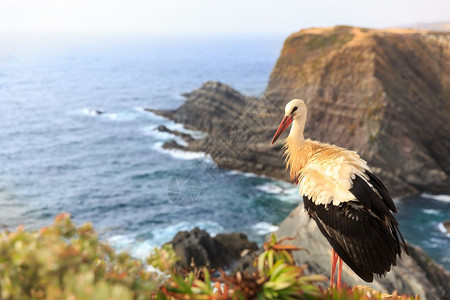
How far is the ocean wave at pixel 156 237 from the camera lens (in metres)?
34.0

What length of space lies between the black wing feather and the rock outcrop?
7517 millimetres

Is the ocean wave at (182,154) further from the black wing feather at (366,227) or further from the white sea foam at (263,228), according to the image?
the black wing feather at (366,227)

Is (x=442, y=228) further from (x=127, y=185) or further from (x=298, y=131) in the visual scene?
(x=127, y=185)

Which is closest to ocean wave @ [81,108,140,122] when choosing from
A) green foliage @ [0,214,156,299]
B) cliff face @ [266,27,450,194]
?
cliff face @ [266,27,450,194]

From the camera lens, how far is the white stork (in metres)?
7.28

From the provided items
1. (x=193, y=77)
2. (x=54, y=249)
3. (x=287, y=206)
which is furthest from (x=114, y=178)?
(x=193, y=77)

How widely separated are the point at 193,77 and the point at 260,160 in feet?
386

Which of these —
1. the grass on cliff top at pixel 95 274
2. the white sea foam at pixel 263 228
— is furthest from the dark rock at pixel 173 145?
the grass on cliff top at pixel 95 274

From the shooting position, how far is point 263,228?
36.9 meters

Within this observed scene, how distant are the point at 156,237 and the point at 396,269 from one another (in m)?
24.5

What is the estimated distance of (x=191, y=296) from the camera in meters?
3.98

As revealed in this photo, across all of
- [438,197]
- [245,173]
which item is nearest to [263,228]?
[245,173]

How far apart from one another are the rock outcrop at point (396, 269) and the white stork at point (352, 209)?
24.6 feet

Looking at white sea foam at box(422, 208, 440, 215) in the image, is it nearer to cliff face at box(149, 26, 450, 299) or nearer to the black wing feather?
cliff face at box(149, 26, 450, 299)
